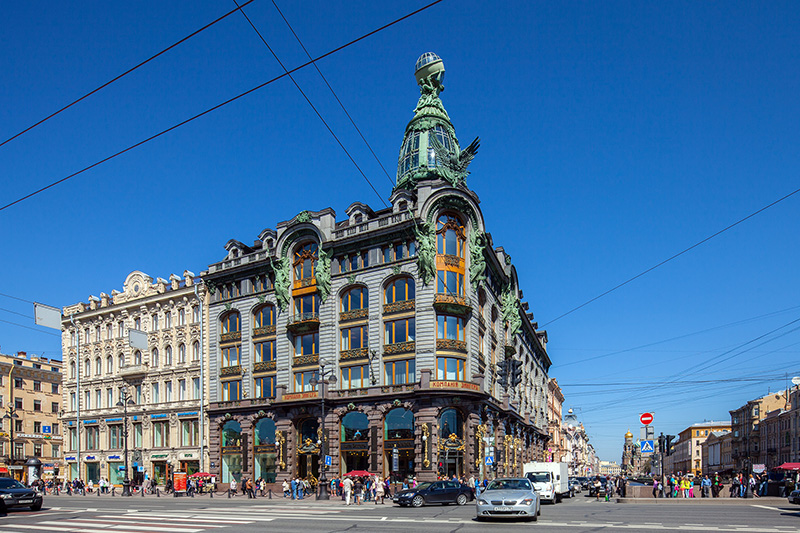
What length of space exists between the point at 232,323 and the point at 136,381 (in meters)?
14.3

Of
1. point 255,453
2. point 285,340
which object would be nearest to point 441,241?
point 285,340

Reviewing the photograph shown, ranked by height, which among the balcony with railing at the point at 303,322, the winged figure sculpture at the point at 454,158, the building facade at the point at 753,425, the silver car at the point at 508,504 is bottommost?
the building facade at the point at 753,425

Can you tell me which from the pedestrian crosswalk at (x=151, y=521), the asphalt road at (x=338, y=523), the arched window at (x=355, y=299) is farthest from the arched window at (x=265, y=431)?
the asphalt road at (x=338, y=523)

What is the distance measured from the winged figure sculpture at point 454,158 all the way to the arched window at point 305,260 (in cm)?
1350

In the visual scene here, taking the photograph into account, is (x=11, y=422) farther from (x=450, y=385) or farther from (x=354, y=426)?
(x=450, y=385)

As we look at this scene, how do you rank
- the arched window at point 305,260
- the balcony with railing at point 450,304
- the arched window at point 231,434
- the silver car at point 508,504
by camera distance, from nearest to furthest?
the silver car at point 508,504 → the balcony with railing at point 450,304 → the arched window at point 305,260 → the arched window at point 231,434

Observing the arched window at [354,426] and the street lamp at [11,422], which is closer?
the arched window at [354,426]

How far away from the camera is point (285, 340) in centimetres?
5859

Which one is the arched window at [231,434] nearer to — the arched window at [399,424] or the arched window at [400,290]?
the arched window at [399,424]

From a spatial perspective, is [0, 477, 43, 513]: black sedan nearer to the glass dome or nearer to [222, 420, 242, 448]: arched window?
[222, 420, 242, 448]: arched window

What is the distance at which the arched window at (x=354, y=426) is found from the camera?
53.0 meters

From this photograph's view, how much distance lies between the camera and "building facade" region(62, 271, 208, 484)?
6506cm

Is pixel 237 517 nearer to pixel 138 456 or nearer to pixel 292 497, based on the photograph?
pixel 292 497

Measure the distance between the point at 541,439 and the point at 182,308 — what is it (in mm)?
55891
